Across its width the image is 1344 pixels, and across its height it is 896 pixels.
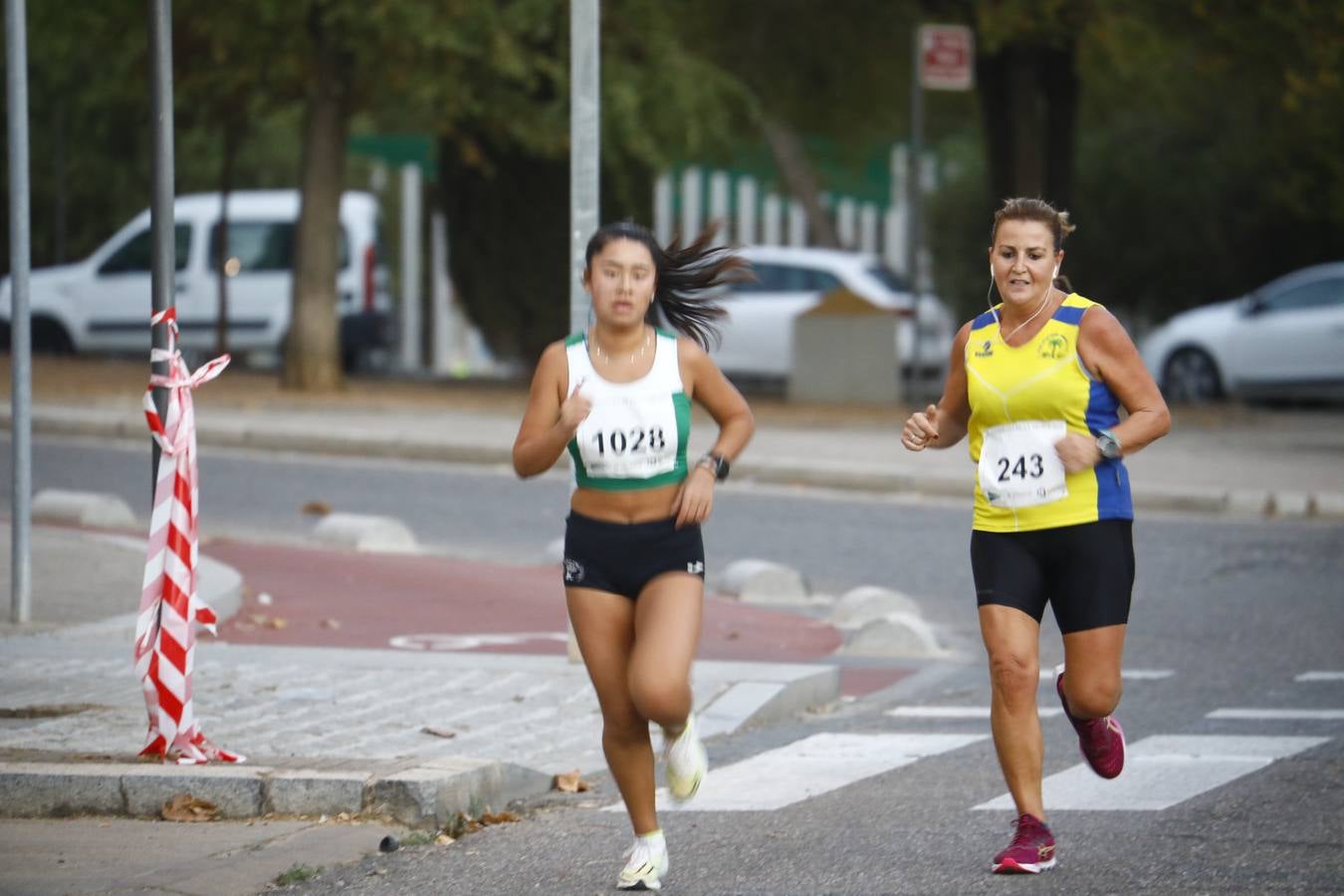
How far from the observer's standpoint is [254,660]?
9117 millimetres

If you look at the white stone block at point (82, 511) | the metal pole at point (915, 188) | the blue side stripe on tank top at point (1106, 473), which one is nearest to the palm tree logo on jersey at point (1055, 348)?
the blue side stripe on tank top at point (1106, 473)

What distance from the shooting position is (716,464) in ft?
18.9

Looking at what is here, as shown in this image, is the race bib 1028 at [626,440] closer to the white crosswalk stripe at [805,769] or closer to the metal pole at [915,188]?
the white crosswalk stripe at [805,769]

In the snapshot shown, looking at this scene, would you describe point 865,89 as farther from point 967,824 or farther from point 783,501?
point 967,824

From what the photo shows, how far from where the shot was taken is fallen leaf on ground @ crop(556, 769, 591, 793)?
23.7ft

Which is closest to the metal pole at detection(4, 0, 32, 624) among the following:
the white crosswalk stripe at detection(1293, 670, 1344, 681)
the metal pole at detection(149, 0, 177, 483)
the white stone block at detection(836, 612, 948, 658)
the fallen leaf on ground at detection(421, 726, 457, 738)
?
the metal pole at detection(149, 0, 177, 483)

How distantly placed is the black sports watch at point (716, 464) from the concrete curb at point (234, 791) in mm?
1364

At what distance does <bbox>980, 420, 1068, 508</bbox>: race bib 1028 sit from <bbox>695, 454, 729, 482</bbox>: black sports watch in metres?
0.69

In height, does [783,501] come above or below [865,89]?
below

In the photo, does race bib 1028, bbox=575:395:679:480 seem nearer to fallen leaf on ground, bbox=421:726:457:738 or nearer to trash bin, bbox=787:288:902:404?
fallen leaf on ground, bbox=421:726:457:738

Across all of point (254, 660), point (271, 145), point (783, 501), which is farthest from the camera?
point (271, 145)

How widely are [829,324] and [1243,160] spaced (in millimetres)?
14770

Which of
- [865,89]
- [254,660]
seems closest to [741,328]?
[865,89]

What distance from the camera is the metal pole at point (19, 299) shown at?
941cm
